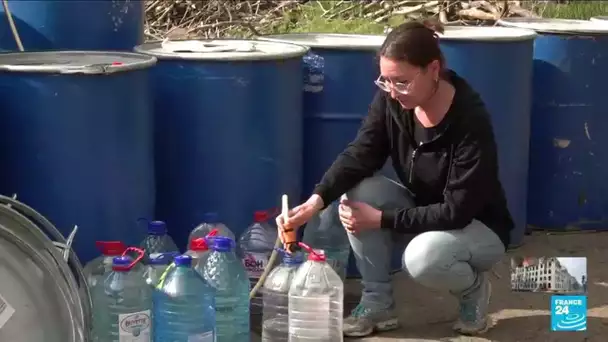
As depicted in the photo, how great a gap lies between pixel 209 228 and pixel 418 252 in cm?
76

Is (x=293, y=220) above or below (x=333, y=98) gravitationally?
below

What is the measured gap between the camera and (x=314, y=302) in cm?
336

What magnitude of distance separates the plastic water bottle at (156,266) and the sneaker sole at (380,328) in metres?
0.67

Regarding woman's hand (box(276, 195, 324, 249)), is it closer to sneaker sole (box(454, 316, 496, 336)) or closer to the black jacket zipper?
the black jacket zipper

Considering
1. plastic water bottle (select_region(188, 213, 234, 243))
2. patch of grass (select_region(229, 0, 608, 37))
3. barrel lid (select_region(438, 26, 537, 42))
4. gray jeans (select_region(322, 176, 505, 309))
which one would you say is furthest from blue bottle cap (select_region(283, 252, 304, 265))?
patch of grass (select_region(229, 0, 608, 37))

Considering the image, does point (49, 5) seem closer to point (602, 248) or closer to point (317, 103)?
A: point (317, 103)

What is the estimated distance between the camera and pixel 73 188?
3.26m

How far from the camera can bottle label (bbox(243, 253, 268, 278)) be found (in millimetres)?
3682

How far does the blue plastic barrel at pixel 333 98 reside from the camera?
402cm

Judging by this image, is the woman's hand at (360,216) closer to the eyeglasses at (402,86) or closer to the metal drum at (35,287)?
the eyeglasses at (402,86)

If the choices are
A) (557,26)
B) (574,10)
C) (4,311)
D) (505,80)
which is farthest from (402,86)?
(574,10)

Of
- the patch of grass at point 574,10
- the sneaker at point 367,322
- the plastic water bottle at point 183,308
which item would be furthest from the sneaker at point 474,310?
the patch of grass at point 574,10

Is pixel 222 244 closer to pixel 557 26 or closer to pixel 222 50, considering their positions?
pixel 222 50

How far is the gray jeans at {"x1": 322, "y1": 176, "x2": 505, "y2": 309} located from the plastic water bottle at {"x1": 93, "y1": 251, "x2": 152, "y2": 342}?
0.75 metres
